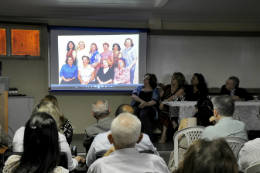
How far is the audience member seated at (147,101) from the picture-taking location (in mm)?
4925

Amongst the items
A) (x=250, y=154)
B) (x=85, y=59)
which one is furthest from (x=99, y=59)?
(x=250, y=154)

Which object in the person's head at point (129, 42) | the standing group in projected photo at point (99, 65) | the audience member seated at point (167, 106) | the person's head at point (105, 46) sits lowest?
the audience member seated at point (167, 106)

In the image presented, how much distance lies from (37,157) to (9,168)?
0.73 feet

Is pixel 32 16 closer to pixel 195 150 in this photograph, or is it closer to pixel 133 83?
pixel 133 83

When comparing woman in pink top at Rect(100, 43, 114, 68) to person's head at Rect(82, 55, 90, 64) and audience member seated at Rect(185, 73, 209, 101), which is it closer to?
person's head at Rect(82, 55, 90, 64)

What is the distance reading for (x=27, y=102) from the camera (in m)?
4.71

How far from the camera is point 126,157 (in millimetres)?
1314

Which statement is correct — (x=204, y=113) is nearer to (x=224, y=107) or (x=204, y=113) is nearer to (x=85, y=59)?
(x=224, y=107)

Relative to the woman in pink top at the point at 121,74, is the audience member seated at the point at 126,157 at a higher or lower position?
lower

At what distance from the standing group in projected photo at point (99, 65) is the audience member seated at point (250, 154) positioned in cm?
396

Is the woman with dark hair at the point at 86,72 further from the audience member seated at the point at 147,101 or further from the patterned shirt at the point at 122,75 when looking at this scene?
the audience member seated at the point at 147,101

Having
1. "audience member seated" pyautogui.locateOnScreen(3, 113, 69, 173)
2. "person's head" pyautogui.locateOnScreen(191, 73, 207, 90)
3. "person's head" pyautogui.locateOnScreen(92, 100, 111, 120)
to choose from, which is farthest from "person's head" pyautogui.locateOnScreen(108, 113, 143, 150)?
"person's head" pyautogui.locateOnScreen(191, 73, 207, 90)

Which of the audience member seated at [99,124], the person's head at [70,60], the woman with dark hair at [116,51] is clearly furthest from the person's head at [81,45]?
the audience member seated at [99,124]

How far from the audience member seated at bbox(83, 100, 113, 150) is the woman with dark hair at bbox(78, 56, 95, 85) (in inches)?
116
